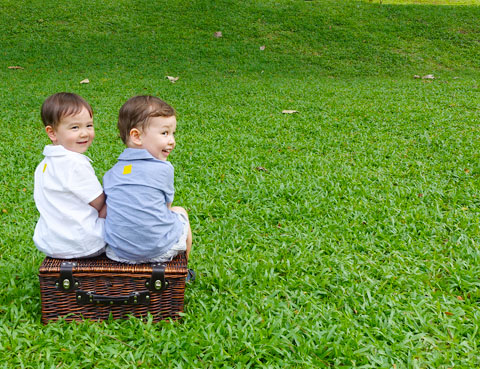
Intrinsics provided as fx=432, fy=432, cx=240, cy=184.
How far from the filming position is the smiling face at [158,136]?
6.97 ft

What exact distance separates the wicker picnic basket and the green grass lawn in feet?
0.26

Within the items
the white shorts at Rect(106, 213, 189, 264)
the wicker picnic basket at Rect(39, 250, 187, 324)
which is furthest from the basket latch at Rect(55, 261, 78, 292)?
the white shorts at Rect(106, 213, 189, 264)

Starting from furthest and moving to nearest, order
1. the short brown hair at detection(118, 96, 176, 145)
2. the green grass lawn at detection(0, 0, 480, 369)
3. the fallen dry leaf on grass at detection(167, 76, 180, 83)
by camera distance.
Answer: the fallen dry leaf on grass at detection(167, 76, 180, 83) → the short brown hair at detection(118, 96, 176, 145) → the green grass lawn at detection(0, 0, 480, 369)

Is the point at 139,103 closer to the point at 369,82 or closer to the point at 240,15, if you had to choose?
the point at 369,82

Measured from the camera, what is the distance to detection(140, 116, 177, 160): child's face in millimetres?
2123

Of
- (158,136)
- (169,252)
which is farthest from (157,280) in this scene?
(158,136)

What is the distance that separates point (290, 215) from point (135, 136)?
5.04 feet

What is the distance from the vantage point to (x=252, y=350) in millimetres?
1936

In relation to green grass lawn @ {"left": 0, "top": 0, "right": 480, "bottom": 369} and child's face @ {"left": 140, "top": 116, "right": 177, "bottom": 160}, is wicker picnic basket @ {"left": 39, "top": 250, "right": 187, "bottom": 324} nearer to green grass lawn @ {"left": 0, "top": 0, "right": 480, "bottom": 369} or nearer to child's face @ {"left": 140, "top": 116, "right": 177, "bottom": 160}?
green grass lawn @ {"left": 0, "top": 0, "right": 480, "bottom": 369}

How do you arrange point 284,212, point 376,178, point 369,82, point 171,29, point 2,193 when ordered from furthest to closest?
point 171,29 → point 369,82 → point 376,178 → point 2,193 → point 284,212

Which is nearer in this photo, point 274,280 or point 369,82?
point 274,280

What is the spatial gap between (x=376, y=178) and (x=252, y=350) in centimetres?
244

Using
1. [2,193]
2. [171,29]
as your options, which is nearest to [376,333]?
[2,193]

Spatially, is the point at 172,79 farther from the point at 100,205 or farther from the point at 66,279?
the point at 66,279
